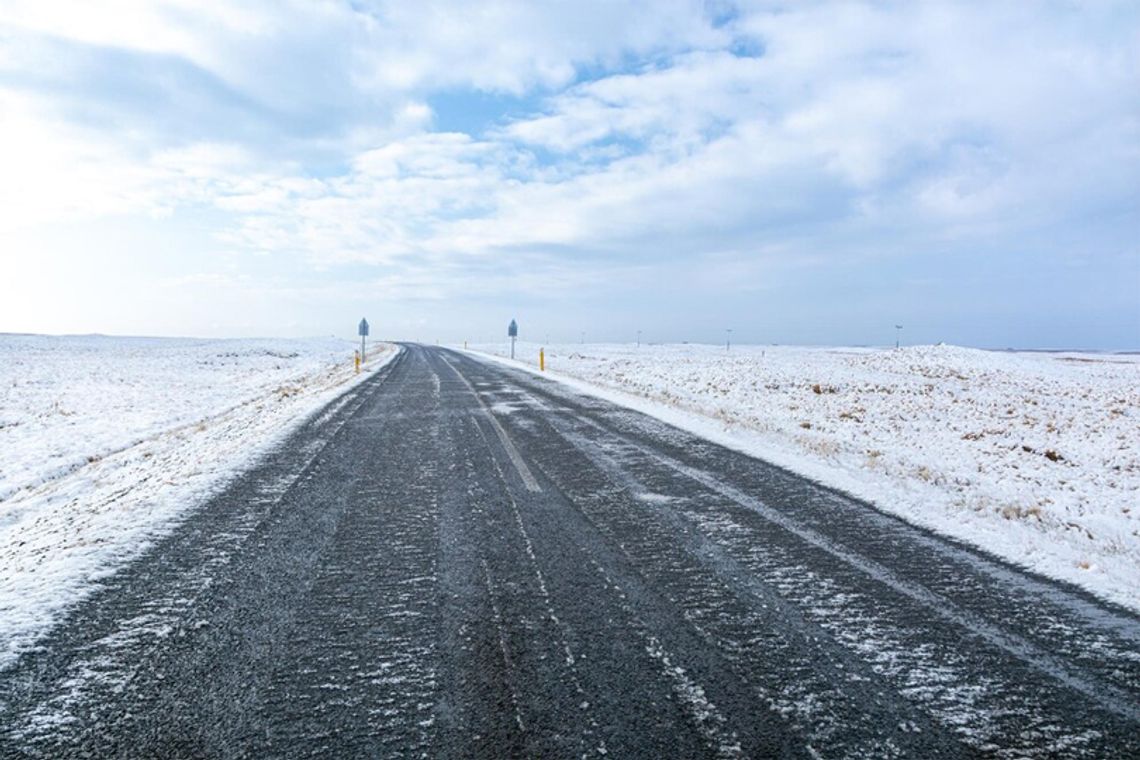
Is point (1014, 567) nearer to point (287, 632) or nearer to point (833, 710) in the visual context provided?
point (833, 710)

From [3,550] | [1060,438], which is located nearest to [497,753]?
[3,550]

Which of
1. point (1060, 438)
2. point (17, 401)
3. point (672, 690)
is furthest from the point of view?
point (17, 401)

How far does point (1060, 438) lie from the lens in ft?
41.3

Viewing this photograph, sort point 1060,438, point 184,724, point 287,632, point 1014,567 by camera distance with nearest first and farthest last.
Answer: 1. point 184,724
2. point 287,632
3. point 1014,567
4. point 1060,438

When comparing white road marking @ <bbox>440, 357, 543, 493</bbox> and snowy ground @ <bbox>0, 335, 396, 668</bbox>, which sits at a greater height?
white road marking @ <bbox>440, 357, 543, 493</bbox>

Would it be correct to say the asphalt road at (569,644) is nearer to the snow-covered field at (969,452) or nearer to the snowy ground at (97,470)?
the snowy ground at (97,470)

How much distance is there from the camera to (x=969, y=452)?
10.3 m

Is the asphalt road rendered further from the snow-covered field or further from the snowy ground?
the snow-covered field

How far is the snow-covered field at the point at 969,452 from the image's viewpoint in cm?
547

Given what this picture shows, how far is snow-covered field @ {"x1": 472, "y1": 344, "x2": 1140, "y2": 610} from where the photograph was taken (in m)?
5.47

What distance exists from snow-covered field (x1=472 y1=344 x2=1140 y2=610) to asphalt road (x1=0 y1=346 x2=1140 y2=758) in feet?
3.03

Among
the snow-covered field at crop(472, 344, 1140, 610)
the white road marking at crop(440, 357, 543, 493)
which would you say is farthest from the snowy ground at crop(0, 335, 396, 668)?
the snow-covered field at crop(472, 344, 1140, 610)

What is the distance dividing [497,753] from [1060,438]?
14571 mm

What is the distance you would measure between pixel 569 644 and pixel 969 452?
32.3ft
